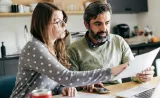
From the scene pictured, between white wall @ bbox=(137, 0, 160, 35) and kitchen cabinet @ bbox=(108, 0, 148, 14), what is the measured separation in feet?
0.27

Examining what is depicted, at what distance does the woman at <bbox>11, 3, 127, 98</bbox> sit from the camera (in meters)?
1.28

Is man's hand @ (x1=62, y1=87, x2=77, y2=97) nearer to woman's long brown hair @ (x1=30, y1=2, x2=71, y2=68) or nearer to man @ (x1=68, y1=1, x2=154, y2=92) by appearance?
woman's long brown hair @ (x1=30, y1=2, x2=71, y2=68)

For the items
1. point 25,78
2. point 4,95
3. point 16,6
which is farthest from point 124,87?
point 16,6

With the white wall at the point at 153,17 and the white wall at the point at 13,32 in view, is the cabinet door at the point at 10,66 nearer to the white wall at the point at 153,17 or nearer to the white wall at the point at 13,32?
the white wall at the point at 13,32

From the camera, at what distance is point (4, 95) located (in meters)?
1.44

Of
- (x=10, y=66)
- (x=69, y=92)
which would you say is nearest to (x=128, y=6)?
(x=10, y=66)

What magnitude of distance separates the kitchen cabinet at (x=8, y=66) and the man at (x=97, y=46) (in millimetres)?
1293

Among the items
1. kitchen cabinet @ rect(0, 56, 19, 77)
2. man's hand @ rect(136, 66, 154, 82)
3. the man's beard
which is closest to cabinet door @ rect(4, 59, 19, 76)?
kitchen cabinet @ rect(0, 56, 19, 77)

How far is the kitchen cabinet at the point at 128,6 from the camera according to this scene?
3.83 meters

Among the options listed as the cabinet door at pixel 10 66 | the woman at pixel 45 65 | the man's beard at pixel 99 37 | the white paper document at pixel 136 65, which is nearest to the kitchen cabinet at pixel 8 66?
the cabinet door at pixel 10 66

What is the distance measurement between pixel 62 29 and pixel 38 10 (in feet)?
0.58

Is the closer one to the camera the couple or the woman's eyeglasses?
the couple

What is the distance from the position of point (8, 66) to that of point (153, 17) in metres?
2.38

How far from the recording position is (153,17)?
13.2 ft
